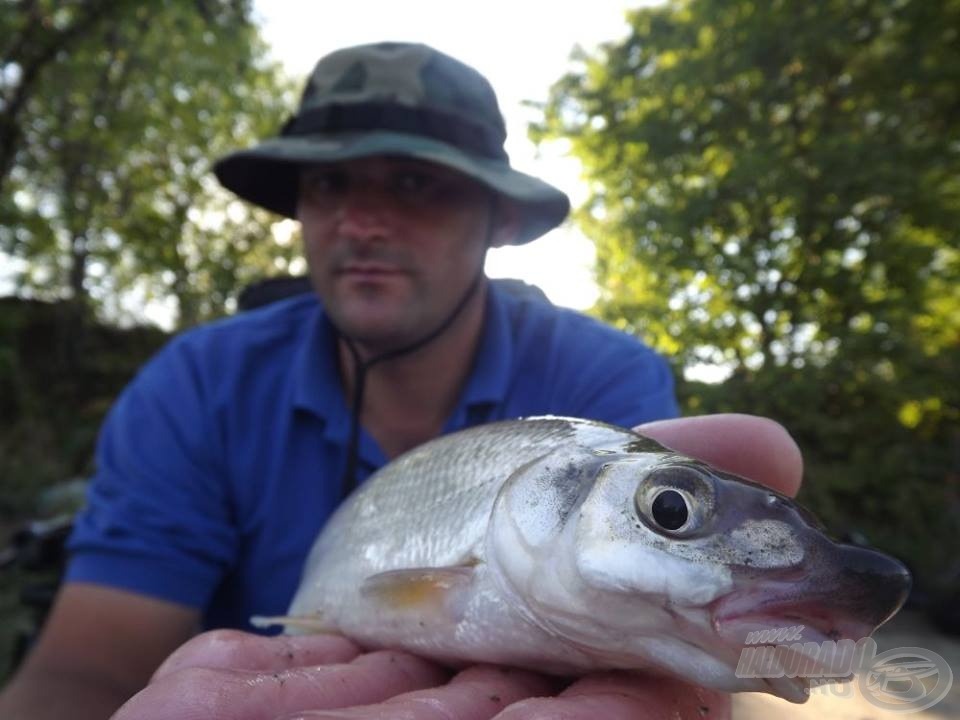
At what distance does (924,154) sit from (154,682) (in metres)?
6.92

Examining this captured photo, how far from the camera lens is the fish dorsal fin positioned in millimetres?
1257

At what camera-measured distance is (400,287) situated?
2.51m

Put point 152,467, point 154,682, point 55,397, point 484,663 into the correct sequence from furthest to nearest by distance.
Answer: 1. point 55,397
2. point 152,467
3. point 484,663
4. point 154,682

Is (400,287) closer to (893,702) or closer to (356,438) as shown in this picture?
(356,438)

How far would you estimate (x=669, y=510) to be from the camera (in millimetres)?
987

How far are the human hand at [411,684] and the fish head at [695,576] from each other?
91 millimetres

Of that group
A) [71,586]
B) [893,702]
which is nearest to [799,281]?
[893,702]

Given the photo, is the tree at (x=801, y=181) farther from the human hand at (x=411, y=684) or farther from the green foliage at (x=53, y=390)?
the green foliage at (x=53, y=390)

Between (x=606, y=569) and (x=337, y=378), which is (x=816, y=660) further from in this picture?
(x=337, y=378)

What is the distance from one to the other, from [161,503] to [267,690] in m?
1.46

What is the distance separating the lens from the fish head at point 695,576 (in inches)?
34.5

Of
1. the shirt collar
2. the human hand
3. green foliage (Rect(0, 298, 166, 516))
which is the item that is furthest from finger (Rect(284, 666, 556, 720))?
green foliage (Rect(0, 298, 166, 516))

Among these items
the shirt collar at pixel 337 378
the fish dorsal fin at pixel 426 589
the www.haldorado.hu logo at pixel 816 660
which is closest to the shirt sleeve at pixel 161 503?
the shirt collar at pixel 337 378

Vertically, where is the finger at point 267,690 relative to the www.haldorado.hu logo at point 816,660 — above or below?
below
